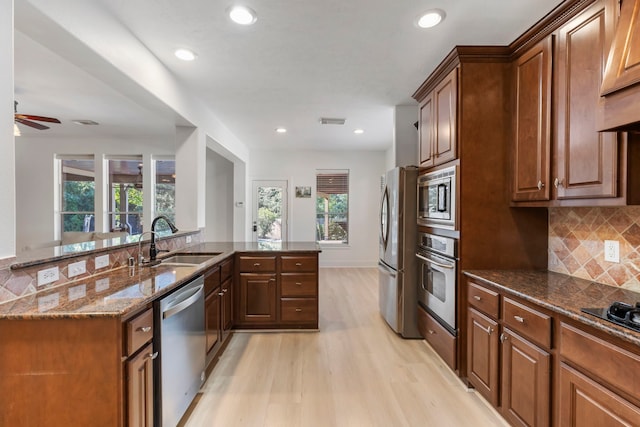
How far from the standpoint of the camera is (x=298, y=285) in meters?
3.22

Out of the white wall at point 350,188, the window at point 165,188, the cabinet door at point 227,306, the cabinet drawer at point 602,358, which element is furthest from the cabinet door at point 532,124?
the window at point 165,188

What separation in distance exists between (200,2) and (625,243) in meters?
2.84

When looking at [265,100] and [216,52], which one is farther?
[265,100]

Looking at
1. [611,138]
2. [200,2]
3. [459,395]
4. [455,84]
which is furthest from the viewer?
[455,84]

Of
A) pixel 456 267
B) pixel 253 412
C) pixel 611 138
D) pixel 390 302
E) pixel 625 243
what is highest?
pixel 611 138

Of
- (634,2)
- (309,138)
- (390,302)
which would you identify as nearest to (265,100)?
(309,138)

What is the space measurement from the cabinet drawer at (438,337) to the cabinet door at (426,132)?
1441mm

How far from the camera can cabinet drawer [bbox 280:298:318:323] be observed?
10.6ft

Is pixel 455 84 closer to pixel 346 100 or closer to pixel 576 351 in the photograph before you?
pixel 346 100

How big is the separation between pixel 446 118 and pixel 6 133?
8.89 ft

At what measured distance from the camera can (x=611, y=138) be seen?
1472 millimetres

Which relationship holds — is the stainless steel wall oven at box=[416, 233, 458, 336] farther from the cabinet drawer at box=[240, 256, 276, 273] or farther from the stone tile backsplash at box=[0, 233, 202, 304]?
the stone tile backsplash at box=[0, 233, 202, 304]

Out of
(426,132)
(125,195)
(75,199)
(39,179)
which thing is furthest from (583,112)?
(39,179)

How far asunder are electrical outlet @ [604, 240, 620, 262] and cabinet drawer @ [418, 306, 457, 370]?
3.66 ft
